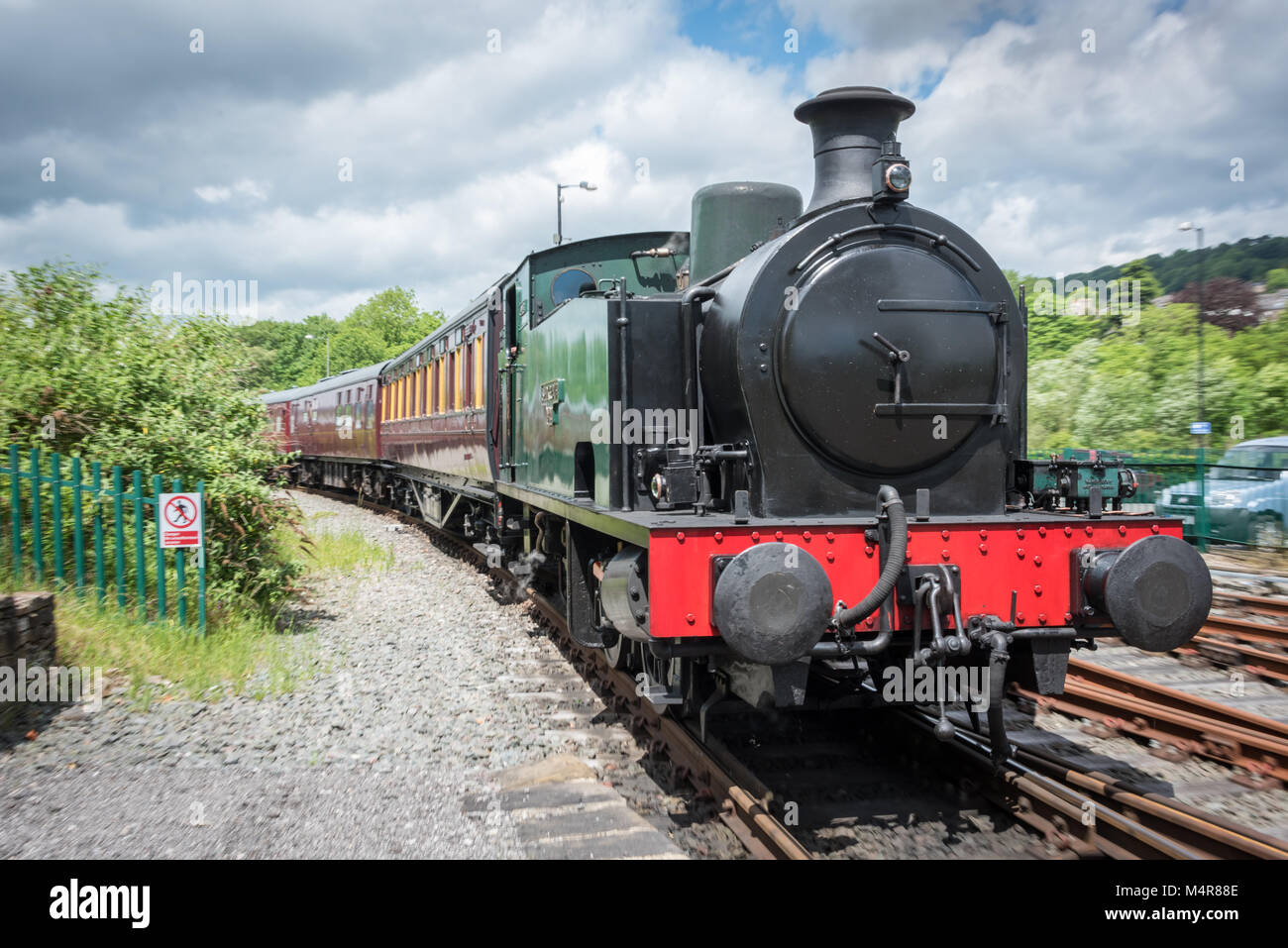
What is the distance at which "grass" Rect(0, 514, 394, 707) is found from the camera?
607 cm

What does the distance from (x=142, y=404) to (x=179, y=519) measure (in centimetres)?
145

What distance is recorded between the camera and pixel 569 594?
5637 mm

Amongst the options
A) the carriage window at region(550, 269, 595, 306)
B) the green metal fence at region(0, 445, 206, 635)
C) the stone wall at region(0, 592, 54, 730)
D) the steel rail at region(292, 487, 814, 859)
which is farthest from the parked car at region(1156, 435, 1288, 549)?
the stone wall at region(0, 592, 54, 730)

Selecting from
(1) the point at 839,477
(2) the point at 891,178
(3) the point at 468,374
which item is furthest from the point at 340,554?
(2) the point at 891,178

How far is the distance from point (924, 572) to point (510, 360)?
4847mm

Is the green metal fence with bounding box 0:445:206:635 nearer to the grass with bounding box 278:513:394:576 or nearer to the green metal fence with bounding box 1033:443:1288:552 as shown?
the grass with bounding box 278:513:394:576

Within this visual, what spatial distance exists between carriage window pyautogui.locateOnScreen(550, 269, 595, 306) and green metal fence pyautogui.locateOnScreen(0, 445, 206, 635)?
2925 mm

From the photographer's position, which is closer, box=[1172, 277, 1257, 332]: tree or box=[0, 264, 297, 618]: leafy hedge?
box=[0, 264, 297, 618]: leafy hedge

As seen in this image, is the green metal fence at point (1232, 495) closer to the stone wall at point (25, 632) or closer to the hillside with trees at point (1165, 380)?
the hillside with trees at point (1165, 380)

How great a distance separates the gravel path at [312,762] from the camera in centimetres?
391

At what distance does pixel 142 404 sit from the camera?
7703 millimetres

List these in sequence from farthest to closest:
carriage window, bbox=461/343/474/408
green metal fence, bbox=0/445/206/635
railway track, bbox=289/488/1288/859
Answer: carriage window, bbox=461/343/474/408 → green metal fence, bbox=0/445/206/635 → railway track, bbox=289/488/1288/859

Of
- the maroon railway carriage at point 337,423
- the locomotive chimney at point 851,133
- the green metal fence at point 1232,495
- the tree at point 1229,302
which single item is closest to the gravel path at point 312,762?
the locomotive chimney at point 851,133
